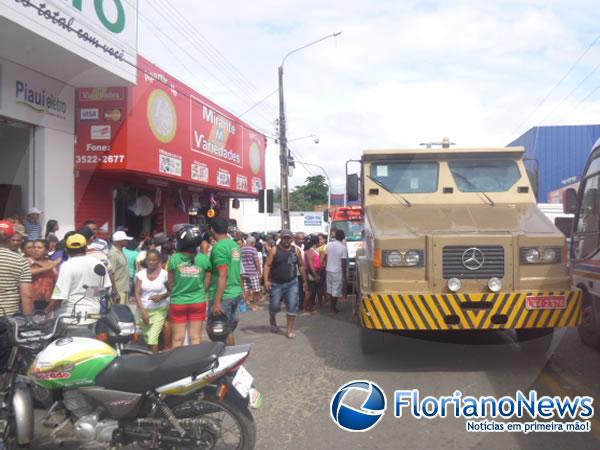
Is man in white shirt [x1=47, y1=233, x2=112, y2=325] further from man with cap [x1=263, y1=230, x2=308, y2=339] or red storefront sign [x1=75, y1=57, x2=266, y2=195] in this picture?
red storefront sign [x1=75, y1=57, x2=266, y2=195]

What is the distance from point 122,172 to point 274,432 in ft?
29.6

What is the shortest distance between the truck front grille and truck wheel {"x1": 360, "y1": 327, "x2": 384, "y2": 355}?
1266mm

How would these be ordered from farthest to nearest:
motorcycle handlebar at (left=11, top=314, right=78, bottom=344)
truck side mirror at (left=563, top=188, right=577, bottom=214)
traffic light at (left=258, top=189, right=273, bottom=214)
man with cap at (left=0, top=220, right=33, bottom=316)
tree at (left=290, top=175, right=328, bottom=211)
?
tree at (left=290, top=175, right=328, bottom=211) < traffic light at (left=258, top=189, right=273, bottom=214) < truck side mirror at (left=563, top=188, right=577, bottom=214) < man with cap at (left=0, top=220, right=33, bottom=316) < motorcycle handlebar at (left=11, top=314, right=78, bottom=344)

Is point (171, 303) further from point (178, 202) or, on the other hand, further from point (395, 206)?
point (178, 202)

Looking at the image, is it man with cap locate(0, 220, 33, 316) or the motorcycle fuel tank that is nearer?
the motorcycle fuel tank

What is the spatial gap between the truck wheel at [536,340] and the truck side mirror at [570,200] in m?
1.88

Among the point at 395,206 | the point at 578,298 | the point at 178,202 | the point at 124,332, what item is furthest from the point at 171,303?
the point at 178,202

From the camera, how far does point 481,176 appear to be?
749 cm

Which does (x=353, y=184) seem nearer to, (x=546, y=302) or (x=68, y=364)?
(x=546, y=302)

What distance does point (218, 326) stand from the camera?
604 centimetres

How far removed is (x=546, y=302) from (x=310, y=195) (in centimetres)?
7553

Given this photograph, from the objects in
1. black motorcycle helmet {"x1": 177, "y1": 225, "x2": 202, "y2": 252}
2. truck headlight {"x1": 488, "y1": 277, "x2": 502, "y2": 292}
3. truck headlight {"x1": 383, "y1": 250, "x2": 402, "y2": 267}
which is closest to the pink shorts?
black motorcycle helmet {"x1": 177, "y1": 225, "x2": 202, "y2": 252}

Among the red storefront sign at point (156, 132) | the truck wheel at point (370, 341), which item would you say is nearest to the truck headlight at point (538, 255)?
the truck wheel at point (370, 341)

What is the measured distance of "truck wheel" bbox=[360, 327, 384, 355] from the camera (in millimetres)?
6742
